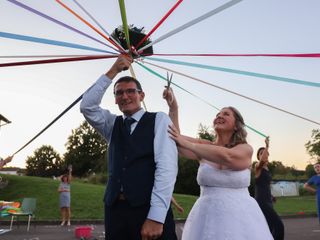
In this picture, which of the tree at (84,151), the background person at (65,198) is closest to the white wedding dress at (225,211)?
the background person at (65,198)

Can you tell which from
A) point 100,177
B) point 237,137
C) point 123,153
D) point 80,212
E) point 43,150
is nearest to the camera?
point 123,153

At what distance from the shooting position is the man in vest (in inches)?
91.7

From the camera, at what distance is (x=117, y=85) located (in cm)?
269

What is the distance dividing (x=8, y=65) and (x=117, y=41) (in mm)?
1037

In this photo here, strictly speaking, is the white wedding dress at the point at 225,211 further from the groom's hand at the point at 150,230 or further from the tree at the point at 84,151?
the tree at the point at 84,151

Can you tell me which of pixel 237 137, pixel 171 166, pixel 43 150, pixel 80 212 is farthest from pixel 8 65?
pixel 43 150

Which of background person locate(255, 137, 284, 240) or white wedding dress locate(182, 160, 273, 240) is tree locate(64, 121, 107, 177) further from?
white wedding dress locate(182, 160, 273, 240)

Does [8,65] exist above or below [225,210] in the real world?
above

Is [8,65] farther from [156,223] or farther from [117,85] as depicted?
[156,223]

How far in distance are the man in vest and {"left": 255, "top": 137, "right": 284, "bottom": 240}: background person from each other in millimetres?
3658

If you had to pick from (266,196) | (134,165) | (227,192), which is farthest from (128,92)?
(266,196)

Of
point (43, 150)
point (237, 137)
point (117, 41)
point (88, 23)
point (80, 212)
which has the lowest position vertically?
point (80, 212)

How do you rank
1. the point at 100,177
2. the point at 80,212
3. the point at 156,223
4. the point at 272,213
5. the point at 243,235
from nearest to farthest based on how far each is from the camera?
the point at 156,223 < the point at 243,235 < the point at 272,213 < the point at 80,212 < the point at 100,177

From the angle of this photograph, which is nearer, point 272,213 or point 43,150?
point 272,213
